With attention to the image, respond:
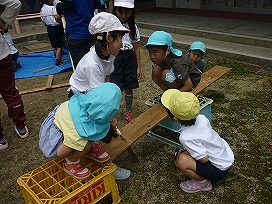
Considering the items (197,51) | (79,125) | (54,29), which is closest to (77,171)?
(79,125)

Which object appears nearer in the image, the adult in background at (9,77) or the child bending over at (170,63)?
the child bending over at (170,63)

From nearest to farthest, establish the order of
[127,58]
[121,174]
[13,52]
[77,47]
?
[121,174] < [127,58] < [77,47] < [13,52]

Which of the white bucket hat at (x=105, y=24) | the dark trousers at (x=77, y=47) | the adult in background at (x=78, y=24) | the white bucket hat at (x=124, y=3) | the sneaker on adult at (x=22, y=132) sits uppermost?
the white bucket hat at (x=124, y=3)

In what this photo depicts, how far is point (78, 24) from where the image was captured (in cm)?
344

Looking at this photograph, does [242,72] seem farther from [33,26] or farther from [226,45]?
[33,26]

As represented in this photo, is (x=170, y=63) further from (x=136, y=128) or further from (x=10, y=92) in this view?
(x=10, y=92)

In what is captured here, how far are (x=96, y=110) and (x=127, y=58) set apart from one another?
60.5 inches

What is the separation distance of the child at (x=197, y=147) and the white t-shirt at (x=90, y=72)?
23.9 inches

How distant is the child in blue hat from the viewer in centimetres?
281

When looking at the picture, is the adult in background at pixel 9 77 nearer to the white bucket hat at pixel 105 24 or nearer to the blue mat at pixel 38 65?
the white bucket hat at pixel 105 24

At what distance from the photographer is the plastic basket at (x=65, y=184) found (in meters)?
2.01

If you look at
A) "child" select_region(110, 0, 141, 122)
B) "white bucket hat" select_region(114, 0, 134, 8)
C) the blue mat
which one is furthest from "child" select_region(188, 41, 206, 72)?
the blue mat

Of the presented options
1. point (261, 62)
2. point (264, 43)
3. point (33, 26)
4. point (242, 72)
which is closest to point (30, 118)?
point (242, 72)

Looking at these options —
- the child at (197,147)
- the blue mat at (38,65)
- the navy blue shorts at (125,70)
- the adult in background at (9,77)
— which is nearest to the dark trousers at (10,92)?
the adult in background at (9,77)
